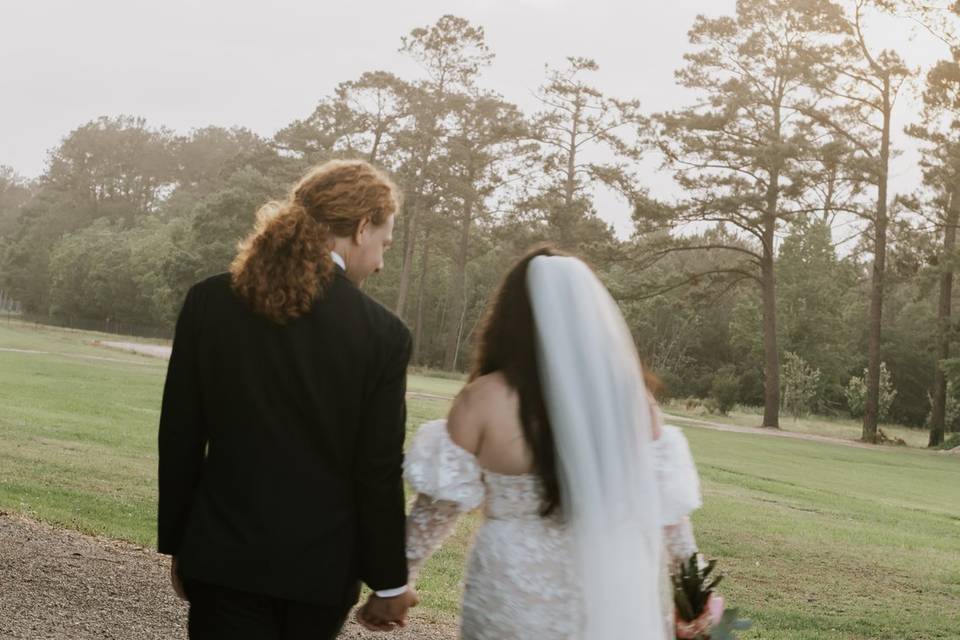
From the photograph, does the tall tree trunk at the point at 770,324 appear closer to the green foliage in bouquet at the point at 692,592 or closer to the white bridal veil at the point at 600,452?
the green foliage in bouquet at the point at 692,592

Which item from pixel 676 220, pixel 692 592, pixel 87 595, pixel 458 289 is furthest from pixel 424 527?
pixel 458 289

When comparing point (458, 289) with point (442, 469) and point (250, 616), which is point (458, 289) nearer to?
point (442, 469)

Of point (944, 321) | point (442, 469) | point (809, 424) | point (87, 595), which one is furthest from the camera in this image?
point (809, 424)

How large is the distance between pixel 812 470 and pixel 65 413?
13.9m

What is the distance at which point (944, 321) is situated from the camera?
39.1 m

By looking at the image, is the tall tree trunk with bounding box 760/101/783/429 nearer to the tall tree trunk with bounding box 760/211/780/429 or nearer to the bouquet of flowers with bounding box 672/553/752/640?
the tall tree trunk with bounding box 760/211/780/429

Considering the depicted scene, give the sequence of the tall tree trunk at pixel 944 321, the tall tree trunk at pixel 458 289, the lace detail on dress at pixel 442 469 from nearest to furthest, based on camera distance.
→ the lace detail on dress at pixel 442 469, the tall tree trunk at pixel 944 321, the tall tree trunk at pixel 458 289

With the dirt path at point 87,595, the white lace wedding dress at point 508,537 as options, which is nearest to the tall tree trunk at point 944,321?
the dirt path at point 87,595

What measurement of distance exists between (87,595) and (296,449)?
3.94 meters

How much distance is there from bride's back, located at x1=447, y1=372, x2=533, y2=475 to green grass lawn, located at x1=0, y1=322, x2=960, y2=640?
14.3 ft

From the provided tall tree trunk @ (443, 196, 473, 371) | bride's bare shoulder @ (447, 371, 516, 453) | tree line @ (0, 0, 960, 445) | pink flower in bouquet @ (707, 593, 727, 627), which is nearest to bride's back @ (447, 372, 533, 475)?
bride's bare shoulder @ (447, 371, 516, 453)

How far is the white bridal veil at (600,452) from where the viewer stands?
278cm

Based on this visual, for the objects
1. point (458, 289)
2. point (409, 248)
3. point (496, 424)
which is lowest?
point (496, 424)

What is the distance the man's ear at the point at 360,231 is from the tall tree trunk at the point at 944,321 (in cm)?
3609
